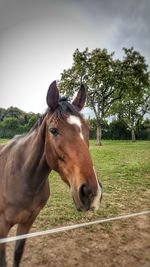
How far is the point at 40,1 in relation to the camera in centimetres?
953

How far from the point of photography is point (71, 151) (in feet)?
5.54

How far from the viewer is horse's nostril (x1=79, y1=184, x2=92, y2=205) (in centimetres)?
153

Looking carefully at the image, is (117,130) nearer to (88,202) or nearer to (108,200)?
(108,200)

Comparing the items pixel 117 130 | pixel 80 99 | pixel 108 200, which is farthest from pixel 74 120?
pixel 117 130

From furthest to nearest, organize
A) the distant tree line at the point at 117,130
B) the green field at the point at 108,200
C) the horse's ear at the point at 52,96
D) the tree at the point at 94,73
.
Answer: the distant tree line at the point at 117,130
the tree at the point at 94,73
the green field at the point at 108,200
the horse's ear at the point at 52,96

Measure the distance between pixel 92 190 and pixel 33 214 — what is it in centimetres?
111

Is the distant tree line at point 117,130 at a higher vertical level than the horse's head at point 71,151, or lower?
higher

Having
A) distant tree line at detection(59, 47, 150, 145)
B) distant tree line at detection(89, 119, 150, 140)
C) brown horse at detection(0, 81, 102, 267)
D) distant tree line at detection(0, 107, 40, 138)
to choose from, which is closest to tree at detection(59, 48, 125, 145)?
distant tree line at detection(59, 47, 150, 145)

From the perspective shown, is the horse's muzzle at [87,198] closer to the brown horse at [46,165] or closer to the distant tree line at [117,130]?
the brown horse at [46,165]

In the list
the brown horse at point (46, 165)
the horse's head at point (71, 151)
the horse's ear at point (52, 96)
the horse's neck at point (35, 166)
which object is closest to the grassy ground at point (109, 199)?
the brown horse at point (46, 165)

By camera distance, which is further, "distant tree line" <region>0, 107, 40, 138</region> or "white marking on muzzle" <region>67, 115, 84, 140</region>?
"distant tree line" <region>0, 107, 40, 138</region>

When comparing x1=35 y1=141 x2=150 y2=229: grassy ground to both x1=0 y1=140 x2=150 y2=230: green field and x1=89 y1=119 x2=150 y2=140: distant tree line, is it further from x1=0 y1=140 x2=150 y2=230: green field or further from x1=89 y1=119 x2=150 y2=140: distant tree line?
x1=89 y1=119 x2=150 y2=140: distant tree line

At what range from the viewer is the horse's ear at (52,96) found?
1.93 metres

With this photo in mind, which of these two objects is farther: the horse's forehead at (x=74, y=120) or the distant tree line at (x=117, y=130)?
the distant tree line at (x=117, y=130)
